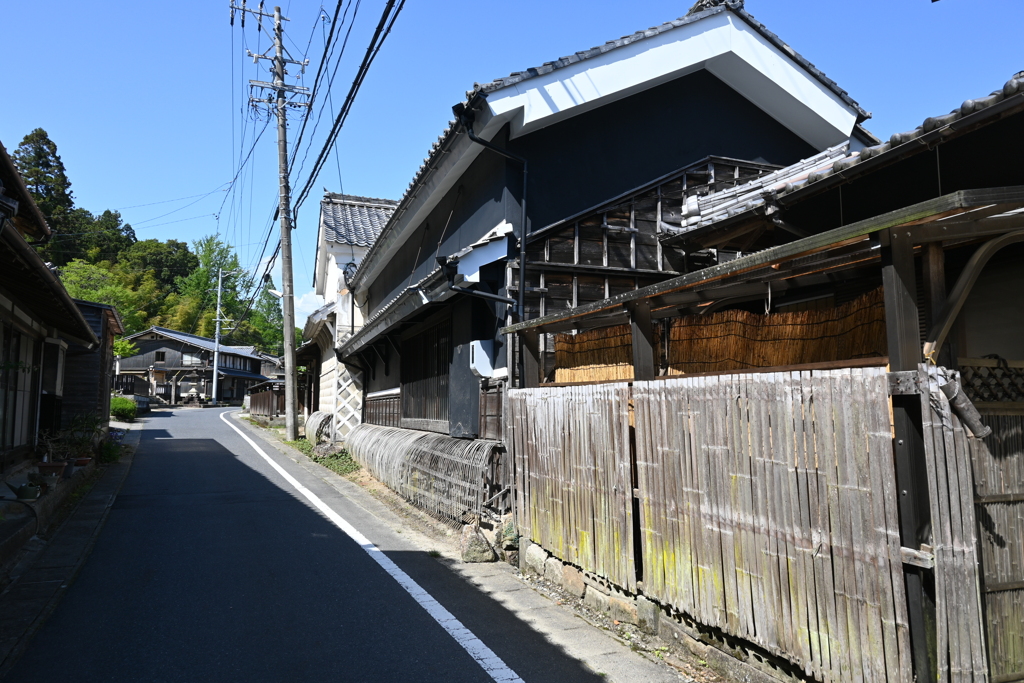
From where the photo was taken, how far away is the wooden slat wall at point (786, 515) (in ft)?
11.8

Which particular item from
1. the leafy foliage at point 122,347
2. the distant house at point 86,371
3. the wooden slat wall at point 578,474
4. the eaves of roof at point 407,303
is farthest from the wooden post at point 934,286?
the leafy foliage at point 122,347

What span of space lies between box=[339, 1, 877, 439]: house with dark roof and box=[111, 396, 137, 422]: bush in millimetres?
26826

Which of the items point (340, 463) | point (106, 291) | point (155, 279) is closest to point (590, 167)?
point (340, 463)

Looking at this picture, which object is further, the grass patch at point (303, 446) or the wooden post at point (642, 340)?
the grass patch at point (303, 446)

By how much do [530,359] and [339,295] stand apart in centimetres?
1607

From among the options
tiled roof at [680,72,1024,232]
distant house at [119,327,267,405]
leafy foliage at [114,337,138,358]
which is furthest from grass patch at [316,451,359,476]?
distant house at [119,327,267,405]

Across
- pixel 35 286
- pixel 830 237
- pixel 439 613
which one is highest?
pixel 35 286

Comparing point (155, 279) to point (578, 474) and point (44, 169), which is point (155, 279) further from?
point (578, 474)

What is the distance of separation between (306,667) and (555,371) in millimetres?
4565

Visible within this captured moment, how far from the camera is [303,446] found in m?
21.8

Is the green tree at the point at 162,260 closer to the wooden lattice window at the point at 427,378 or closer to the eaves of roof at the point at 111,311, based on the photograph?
the eaves of roof at the point at 111,311

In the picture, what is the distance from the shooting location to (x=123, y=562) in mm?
8008

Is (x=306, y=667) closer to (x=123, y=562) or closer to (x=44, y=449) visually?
(x=123, y=562)

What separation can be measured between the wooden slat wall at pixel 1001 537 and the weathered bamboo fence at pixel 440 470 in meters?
5.36
